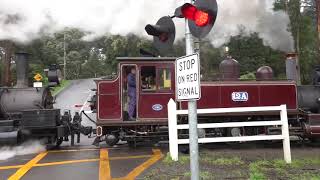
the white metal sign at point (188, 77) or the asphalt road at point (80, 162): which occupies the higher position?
the white metal sign at point (188, 77)

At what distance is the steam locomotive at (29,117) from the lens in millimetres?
14008

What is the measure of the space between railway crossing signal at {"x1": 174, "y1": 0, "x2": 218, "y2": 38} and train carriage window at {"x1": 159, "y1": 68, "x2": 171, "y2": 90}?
821 cm

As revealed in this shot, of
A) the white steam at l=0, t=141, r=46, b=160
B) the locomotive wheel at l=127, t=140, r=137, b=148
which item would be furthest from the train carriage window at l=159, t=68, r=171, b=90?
the white steam at l=0, t=141, r=46, b=160

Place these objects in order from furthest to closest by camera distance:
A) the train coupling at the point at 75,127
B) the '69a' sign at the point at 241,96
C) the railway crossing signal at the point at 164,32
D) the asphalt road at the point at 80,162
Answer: the train coupling at the point at 75,127, the '69a' sign at the point at 241,96, the asphalt road at the point at 80,162, the railway crossing signal at the point at 164,32

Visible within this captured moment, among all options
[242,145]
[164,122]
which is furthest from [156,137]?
[242,145]

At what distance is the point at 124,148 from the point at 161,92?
2082mm

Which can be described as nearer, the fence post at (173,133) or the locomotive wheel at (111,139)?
the fence post at (173,133)

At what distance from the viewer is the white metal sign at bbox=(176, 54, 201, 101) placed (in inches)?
220

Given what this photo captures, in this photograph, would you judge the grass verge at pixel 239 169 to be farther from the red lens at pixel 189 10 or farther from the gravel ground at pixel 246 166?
the red lens at pixel 189 10

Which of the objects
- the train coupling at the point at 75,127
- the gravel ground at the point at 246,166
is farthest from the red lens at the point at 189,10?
the train coupling at the point at 75,127

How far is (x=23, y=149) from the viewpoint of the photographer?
1430 cm

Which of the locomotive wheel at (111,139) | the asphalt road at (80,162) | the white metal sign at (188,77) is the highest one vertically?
the white metal sign at (188,77)

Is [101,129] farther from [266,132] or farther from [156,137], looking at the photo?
[266,132]

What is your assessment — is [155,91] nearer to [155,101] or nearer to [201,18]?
[155,101]
